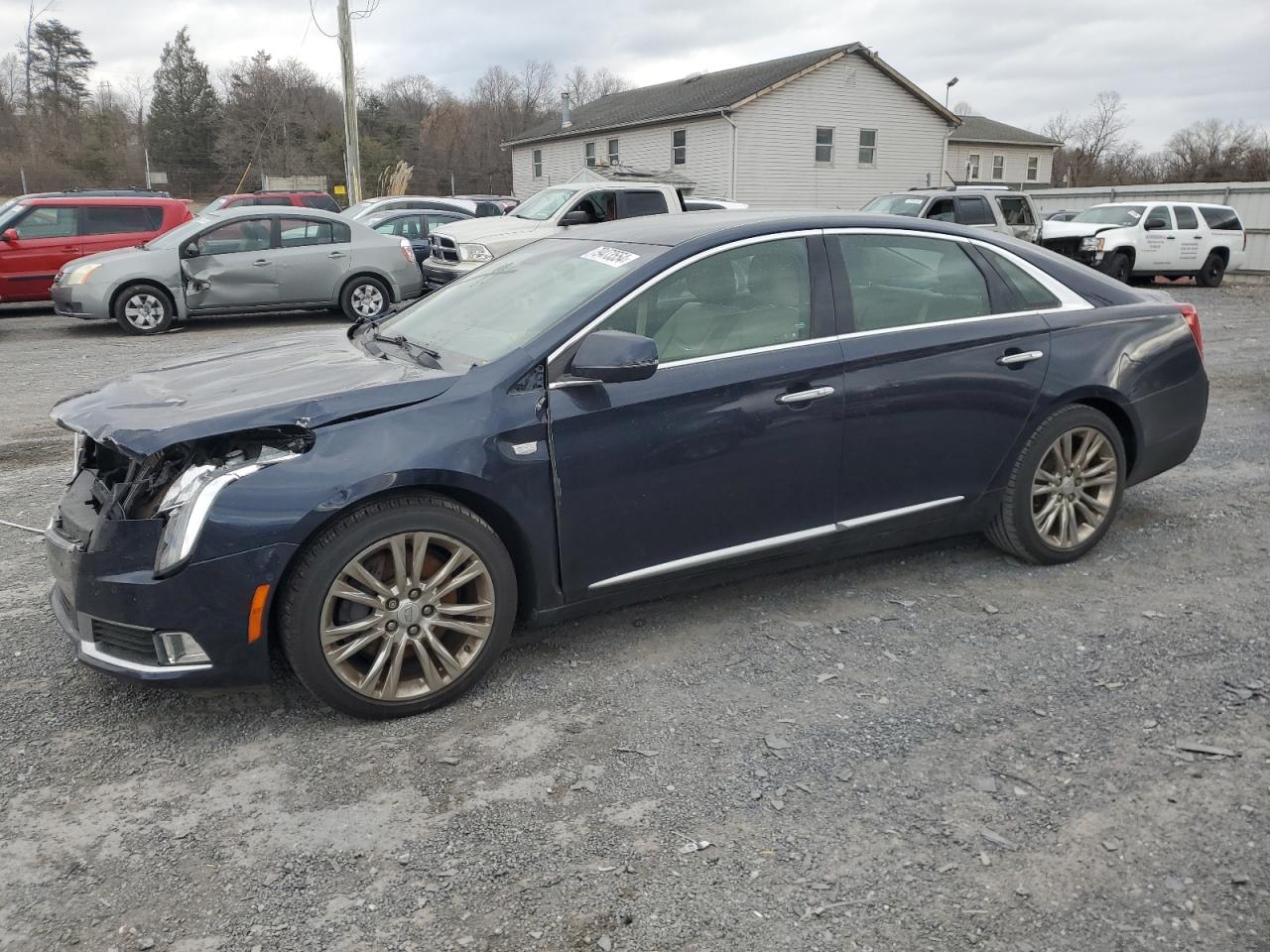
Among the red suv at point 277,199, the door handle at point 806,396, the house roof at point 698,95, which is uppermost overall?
the house roof at point 698,95

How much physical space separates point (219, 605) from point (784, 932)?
1892 mm

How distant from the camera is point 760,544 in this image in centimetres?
394

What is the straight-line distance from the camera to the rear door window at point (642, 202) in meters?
15.4

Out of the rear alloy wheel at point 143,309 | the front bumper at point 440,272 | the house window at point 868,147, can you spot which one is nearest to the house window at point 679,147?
the house window at point 868,147

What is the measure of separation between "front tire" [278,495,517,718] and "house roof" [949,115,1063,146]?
48.4 meters

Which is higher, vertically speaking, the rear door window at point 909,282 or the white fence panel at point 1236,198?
the white fence panel at point 1236,198

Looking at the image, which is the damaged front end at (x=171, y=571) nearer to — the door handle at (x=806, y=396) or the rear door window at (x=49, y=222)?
the door handle at (x=806, y=396)

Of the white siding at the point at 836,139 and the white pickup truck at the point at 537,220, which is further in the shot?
the white siding at the point at 836,139

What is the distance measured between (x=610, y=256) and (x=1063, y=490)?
2.35 m

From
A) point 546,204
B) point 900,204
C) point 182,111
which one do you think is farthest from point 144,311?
point 182,111

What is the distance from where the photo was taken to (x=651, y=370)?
3.53m

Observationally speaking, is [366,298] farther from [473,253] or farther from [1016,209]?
[1016,209]

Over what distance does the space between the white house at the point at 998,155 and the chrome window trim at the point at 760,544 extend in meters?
45.7

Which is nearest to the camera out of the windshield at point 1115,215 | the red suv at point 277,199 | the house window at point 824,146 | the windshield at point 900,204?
the windshield at point 900,204
